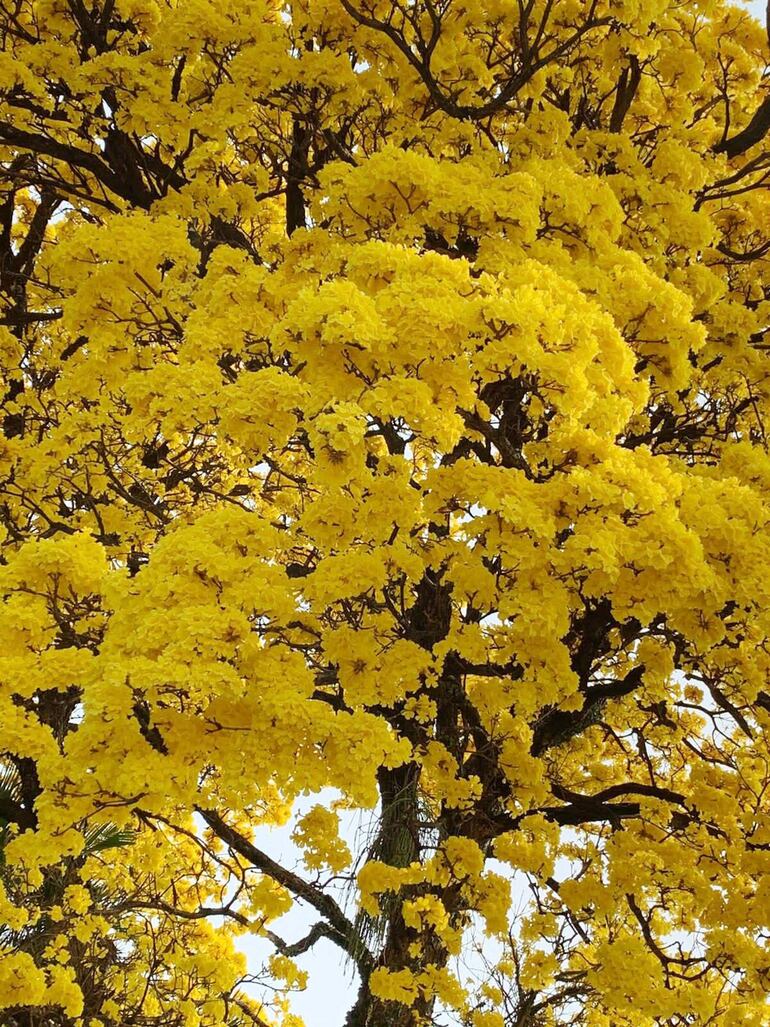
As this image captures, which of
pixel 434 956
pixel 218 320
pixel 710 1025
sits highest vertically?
pixel 218 320

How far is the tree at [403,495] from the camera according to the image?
445 centimetres

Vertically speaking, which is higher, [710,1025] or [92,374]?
[92,374]

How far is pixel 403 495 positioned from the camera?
509 centimetres

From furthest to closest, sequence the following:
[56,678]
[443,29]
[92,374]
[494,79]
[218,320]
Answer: [494,79], [443,29], [92,374], [218,320], [56,678]

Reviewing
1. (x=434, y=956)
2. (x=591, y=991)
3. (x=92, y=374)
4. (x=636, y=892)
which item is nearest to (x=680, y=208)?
(x=92, y=374)

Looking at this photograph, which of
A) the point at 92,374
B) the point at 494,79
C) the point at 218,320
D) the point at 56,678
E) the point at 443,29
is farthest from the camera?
the point at 494,79

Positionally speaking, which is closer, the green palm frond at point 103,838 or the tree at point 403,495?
the tree at point 403,495

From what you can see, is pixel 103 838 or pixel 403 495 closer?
pixel 403 495

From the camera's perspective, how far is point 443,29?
7098 mm

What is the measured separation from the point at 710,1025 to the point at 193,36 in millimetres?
7604

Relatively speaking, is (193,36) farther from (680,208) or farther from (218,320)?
(680,208)

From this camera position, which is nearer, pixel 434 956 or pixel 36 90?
pixel 434 956

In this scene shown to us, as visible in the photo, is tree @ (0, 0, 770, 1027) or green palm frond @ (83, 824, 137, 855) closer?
tree @ (0, 0, 770, 1027)

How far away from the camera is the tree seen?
175 inches
